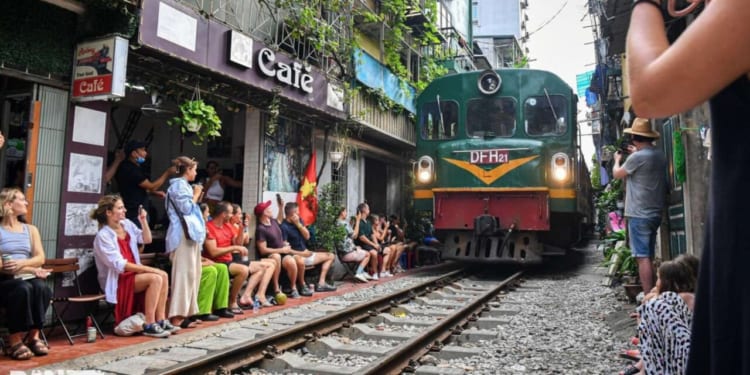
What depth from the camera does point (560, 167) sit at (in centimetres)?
923

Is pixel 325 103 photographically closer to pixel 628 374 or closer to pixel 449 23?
pixel 628 374

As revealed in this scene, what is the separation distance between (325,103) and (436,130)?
239 centimetres

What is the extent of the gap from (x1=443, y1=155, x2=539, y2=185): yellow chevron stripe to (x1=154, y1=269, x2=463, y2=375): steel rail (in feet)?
12.3

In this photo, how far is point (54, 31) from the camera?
17.3 ft

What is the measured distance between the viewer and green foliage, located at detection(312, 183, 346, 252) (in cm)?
955

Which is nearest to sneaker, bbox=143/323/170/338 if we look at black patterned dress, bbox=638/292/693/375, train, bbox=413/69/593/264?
black patterned dress, bbox=638/292/693/375

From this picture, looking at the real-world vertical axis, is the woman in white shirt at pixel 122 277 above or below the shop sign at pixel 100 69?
below

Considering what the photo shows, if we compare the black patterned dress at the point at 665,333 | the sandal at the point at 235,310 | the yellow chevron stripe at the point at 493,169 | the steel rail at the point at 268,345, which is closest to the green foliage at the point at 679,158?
the black patterned dress at the point at 665,333

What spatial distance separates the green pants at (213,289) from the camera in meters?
5.87

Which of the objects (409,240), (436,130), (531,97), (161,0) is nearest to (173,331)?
(161,0)

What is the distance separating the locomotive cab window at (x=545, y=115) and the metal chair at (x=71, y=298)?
306 inches

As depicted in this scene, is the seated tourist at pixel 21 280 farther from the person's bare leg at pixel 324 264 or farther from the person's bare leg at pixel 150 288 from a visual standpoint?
the person's bare leg at pixel 324 264

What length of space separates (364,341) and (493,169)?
17.3ft

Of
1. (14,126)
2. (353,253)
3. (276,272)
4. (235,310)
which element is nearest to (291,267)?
(276,272)
